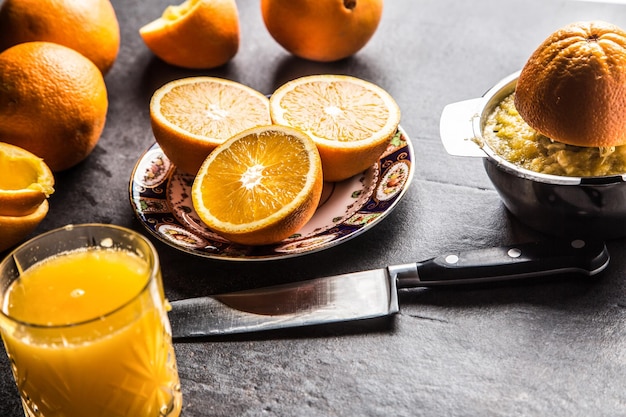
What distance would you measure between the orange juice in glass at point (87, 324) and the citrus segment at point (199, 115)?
0.43 meters

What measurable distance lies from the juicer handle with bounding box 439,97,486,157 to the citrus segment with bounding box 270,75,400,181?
4.8 inches

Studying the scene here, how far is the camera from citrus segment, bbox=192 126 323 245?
119 centimetres

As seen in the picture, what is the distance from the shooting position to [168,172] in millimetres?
1435

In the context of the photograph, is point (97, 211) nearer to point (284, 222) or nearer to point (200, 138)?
point (200, 138)

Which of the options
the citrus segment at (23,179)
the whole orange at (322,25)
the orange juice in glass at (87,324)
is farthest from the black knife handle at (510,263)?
the whole orange at (322,25)

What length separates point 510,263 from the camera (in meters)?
1.15

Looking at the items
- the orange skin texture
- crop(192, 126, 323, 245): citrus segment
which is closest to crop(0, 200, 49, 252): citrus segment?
crop(192, 126, 323, 245): citrus segment

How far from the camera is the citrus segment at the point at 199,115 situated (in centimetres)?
135

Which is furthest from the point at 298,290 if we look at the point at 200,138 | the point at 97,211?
the point at 97,211

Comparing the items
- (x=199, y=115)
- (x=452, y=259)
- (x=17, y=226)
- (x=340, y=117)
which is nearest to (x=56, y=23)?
(x=199, y=115)

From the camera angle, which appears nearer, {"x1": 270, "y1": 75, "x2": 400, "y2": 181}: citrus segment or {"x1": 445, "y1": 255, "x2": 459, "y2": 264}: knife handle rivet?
{"x1": 445, "y1": 255, "x2": 459, "y2": 264}: knife handle rivet

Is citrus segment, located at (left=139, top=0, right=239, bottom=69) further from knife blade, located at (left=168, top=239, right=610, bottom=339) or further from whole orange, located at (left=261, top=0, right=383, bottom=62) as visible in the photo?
knife blade, located at (left=168, top=239, right=610, bottom=339)

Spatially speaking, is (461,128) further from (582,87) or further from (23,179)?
(23,179)

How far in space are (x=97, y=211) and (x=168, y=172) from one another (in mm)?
151
